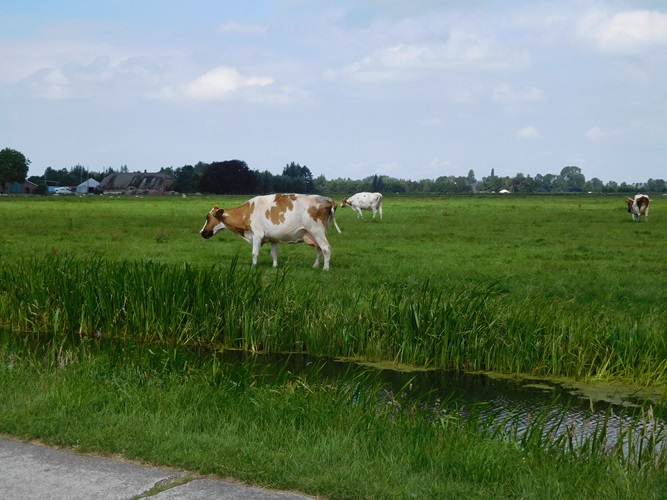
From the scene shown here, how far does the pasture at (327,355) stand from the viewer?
5977mm

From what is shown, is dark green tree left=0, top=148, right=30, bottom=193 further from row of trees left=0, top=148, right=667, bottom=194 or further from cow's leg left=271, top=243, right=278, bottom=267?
cow's leg left=271, top=243, right=278, bottom=267

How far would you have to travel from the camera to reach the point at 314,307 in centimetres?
1285

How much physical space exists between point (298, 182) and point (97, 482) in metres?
124

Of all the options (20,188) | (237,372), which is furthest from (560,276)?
(20,188)

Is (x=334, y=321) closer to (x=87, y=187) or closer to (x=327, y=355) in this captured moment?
(x=327, y=355)

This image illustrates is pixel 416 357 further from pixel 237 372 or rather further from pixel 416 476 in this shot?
pixel 416 476

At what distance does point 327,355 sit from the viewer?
12.5m

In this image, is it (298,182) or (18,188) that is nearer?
(298,182)

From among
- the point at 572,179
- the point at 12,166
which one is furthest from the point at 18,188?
the point at 572,179

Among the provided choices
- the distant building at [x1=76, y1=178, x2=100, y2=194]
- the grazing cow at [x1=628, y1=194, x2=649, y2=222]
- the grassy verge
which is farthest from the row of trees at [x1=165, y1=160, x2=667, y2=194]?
the grassy verge

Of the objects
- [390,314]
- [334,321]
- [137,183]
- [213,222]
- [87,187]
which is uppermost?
[137,183]

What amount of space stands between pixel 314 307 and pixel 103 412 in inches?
229

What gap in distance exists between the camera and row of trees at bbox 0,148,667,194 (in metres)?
112

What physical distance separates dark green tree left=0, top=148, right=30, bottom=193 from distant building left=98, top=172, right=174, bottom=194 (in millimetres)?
24461
